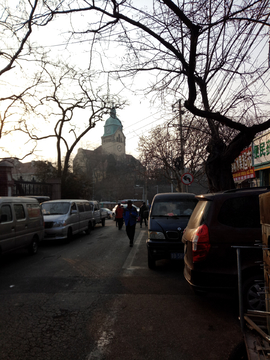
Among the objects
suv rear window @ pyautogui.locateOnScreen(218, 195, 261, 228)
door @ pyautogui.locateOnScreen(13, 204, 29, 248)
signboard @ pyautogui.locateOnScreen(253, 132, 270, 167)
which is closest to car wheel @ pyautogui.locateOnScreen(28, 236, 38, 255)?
door @ pyautogui.locateOnScreen(13, 204, 29, 248)

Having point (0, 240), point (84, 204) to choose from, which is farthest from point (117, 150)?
point (0, 240)

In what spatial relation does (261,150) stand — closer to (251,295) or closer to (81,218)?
(81,218)

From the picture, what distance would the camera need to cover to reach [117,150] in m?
104

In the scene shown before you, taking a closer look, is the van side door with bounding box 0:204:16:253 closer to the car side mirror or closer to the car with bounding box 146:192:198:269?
the car side mirror

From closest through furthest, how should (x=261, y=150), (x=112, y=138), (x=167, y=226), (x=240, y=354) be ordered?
(x=240, y=354)
(x=167, y=226)
(x=261, y=150)
(x=112, y=138)

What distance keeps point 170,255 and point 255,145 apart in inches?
402

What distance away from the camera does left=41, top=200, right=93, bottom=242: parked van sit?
42.1 feet

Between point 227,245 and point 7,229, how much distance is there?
623 centimetres

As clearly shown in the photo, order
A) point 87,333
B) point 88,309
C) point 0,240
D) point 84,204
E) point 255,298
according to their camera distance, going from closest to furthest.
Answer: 1. point 87,333
2. point 255,298
3. point 88,309
4. point 0,240
5. point 84,204

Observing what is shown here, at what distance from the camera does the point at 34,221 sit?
1041 cm

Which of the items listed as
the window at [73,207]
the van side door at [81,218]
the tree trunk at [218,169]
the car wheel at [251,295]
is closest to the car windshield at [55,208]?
the window at [73,207]

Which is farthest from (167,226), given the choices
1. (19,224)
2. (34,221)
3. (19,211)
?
(34,221)

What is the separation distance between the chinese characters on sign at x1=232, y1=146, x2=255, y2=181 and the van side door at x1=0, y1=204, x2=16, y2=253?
1270 cm

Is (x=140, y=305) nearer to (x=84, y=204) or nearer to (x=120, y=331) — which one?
(x=120, y=331)
